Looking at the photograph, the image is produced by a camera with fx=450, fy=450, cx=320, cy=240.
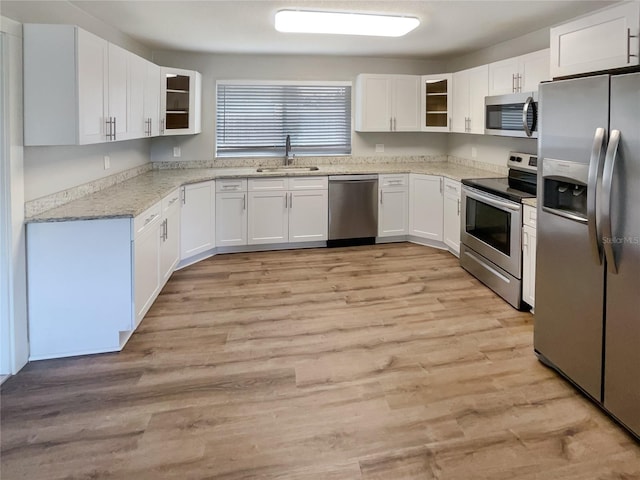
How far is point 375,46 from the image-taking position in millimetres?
5023

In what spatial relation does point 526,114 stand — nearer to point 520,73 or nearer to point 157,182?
point 520,73

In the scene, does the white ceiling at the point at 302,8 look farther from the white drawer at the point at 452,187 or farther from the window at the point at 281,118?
the white drawer at the point at 452,187

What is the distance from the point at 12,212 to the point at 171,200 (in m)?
1.62

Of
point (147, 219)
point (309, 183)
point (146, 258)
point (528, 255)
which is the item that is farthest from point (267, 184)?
point (528, 255)

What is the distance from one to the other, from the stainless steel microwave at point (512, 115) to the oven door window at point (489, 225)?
674 millimetres

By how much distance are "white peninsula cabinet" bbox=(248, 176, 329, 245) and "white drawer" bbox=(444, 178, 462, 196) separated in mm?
1355

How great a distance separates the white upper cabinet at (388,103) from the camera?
5543mm

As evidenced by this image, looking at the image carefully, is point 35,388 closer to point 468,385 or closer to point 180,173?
point 468,385

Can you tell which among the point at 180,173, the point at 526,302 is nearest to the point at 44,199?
the point at 180,173

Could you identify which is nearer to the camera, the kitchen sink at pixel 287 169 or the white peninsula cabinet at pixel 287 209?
the white peninsula cabinet at pixel 287 209

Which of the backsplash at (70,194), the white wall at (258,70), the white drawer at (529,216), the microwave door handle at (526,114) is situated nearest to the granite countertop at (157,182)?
the backsplash at (70,194)

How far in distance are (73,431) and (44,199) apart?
1494mm

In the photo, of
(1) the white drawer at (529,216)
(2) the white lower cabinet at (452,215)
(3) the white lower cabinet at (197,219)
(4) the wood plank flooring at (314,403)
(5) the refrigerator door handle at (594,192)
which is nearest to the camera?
(4) the wood plank flooring at (314,403)

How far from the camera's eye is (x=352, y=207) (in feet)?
17.6
